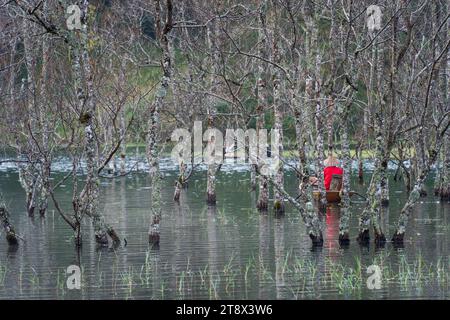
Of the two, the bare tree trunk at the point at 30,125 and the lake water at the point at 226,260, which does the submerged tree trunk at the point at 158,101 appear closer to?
the lake water at the point at 226,260

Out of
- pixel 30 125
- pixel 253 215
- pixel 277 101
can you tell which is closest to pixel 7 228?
pixel 30 125

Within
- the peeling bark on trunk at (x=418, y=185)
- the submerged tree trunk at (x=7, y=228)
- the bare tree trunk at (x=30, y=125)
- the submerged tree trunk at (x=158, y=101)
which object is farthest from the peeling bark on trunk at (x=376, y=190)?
the bare tree trunk at (x=30, y=125)

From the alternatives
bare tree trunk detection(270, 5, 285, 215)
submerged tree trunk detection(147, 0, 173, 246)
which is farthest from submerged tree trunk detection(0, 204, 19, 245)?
bare tree trunk detection(270, 5, 285, 215)

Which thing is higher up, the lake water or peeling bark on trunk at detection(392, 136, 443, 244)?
peeling bark on trunk at detection(392, 136, 443, 244)

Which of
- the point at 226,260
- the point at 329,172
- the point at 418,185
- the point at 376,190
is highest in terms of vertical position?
the point at 329,172

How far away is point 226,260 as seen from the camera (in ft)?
70.9

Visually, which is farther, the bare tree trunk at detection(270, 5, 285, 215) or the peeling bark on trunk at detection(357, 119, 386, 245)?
the bare tree trunk at detection(270, 5, 285, 215)

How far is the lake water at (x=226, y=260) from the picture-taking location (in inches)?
699

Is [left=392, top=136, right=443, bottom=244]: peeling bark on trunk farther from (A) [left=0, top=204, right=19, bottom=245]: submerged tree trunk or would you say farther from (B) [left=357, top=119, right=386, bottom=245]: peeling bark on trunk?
(A) [left=0, top=204, right=19, bottom=245]: submerged tree trunk

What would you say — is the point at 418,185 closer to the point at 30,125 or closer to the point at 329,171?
the point at 329,171

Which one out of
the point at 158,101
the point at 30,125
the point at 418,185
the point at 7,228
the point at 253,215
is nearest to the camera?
the point at 418,185

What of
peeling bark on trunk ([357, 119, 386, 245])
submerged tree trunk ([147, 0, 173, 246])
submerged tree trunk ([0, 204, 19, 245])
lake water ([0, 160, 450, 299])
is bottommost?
lake water ([0, 160, 450, 299])

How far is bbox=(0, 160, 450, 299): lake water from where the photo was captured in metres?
17.8
